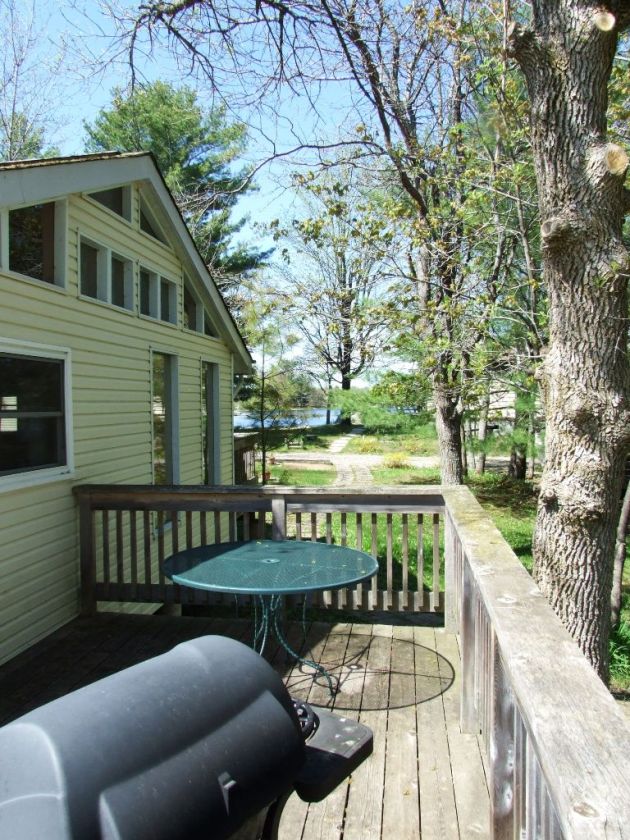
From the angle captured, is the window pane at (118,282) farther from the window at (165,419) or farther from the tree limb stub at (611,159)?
the tree limb stub at (611,159)

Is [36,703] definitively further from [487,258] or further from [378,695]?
[487,258]

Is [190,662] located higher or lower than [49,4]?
lower

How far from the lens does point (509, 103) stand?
4988 millimetres

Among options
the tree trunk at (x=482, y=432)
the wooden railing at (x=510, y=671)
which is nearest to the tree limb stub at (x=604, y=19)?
the wooden railing at (x=510, y=671)

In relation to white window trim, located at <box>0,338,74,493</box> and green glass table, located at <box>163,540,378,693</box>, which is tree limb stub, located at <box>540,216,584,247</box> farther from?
white window trim, located at <box>0,338,74,493</box>

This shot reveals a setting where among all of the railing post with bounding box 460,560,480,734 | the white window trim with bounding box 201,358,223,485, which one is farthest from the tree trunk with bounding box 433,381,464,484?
the railing post with bounding box 460,560,480,734

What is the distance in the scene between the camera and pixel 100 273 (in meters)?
5.57

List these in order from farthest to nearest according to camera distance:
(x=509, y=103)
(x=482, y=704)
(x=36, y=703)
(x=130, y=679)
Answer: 1. (x=509, y=103)
2. (x=36, y=703)
3. (x=482, y=704)
4. (x=130, y=679)

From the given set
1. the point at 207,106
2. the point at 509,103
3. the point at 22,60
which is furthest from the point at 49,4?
the point at 22,60

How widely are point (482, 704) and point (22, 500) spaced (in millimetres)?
3255

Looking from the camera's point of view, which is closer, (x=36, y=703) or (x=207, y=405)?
(x=36, y=703)

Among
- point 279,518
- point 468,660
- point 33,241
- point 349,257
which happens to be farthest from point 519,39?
point 349,257

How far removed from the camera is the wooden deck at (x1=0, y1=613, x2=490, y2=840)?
2193 millimetres

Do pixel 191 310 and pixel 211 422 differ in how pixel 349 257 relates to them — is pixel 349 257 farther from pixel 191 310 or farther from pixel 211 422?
pixel 211 422
